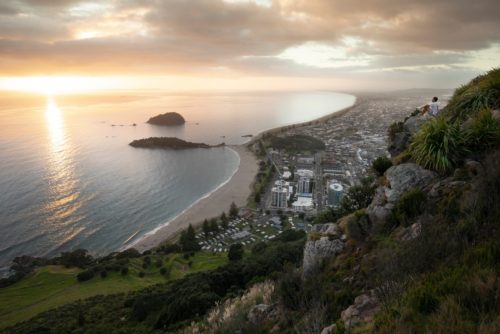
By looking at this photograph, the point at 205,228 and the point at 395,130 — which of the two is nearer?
the point at 395,130

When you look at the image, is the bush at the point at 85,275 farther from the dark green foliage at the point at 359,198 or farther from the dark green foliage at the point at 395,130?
the dark green foliage at the point at 395,130

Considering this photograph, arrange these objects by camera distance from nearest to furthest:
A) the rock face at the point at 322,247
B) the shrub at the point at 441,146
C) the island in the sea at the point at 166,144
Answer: the shrub at the point at 441,146 < the rock face at the point at 322,247 < the island in the sea at the point at 166,144

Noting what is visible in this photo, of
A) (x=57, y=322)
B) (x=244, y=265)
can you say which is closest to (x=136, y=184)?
(x=57, y=322)

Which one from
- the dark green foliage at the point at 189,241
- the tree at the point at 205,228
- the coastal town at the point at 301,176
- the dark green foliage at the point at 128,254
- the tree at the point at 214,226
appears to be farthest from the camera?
the coastal town at the point at 301,176

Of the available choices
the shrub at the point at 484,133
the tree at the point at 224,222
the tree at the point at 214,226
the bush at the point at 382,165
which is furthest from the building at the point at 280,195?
the shrub at the point at 484,133

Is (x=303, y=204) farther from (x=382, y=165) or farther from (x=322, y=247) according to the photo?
(x=322, y=247)

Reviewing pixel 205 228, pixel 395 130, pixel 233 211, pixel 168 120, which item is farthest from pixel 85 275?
pixel 168 120
